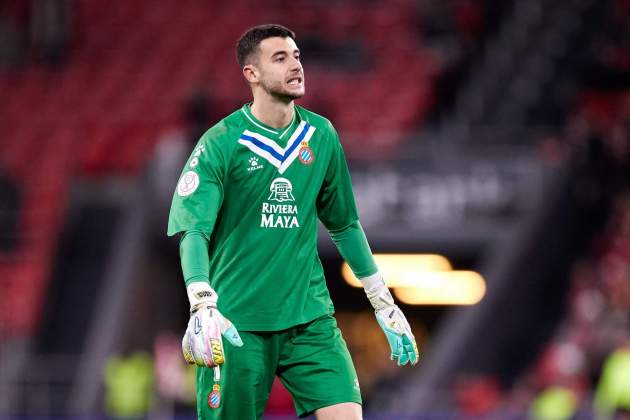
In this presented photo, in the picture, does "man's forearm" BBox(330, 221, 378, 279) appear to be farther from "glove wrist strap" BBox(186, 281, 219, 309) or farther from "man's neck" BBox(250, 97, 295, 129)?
"glove wrist strap" BBox(186, 281, 219, 309)

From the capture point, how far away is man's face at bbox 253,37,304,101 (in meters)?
6.39

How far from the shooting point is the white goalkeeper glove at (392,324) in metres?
6.66

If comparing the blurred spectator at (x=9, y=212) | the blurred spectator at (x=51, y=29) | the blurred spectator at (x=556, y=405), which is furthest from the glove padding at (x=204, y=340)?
the blurred spectator at (x=51, y=29)

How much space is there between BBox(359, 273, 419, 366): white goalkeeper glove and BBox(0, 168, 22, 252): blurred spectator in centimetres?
1589

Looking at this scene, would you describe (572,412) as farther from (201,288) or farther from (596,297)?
(201,288)

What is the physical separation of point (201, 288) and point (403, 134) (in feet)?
50.9

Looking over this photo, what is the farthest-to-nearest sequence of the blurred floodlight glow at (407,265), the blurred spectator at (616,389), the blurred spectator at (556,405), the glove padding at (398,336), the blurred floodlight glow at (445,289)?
the blurred floodlight glow at (445,289), the blurred floodlight glow at (407,265), the blurred spectator at (556,405), the blurred spectator at (616,389), the glove padding at (398,336)

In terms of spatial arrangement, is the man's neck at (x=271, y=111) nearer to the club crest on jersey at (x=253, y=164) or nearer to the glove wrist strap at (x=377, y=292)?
the club crest on jersey at (x=253, y=164)

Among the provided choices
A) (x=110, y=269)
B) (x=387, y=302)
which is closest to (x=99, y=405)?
(x=110, y=269)

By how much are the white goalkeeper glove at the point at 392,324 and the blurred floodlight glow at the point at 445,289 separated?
502 inches

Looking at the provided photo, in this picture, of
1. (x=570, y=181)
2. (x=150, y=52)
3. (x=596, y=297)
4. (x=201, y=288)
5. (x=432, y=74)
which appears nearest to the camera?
(x=201, y=288)

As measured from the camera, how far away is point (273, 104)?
6.48 meters

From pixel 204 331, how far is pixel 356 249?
1237 mm

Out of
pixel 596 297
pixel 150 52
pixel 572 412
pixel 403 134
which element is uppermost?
pixel 150 52
